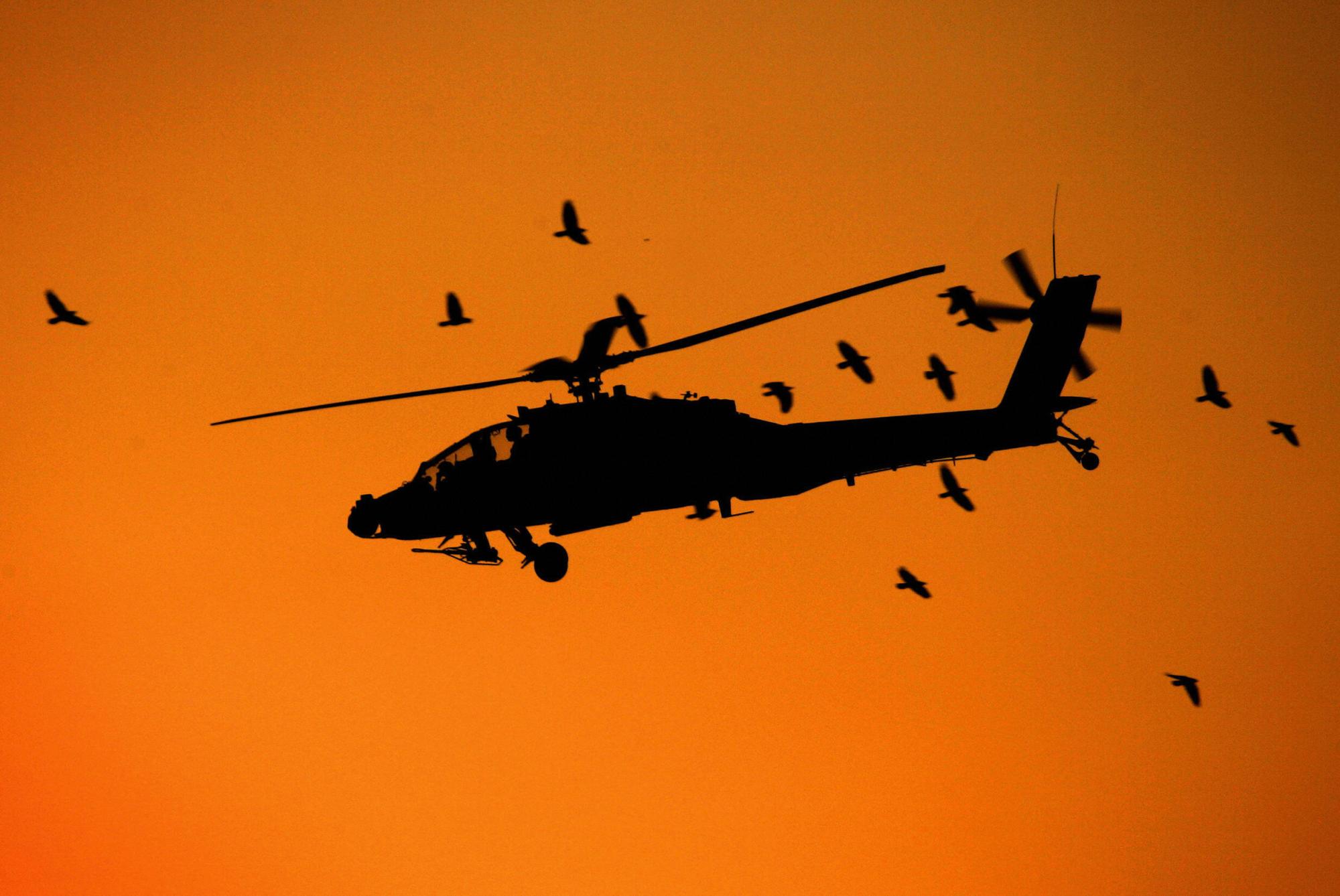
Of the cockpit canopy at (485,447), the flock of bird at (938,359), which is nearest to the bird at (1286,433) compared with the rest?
the flock of bird at (938,359)

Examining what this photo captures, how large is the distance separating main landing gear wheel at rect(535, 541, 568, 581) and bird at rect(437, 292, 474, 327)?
25.5 ft

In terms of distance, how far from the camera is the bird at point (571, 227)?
3459 cm

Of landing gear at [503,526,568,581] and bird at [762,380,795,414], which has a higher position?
bird at [762,380,795,414]

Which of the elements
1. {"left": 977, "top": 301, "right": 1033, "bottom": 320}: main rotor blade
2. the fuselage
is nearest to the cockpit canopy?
the fuselage

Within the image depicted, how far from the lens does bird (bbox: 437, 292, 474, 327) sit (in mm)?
34750

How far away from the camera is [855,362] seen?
129 feet

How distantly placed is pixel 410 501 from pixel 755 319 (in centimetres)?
784

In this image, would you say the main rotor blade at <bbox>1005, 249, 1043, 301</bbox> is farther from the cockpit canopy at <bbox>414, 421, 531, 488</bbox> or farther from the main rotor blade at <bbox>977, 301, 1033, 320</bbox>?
the cockpit canopy at <bbox>414, 421, 531, 488</bbox>

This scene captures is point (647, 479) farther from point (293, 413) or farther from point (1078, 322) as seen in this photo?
point (1078, 322)

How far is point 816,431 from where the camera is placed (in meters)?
30.1

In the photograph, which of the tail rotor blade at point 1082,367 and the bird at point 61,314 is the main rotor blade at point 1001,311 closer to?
A: the tail rotor blade at point 1082,367

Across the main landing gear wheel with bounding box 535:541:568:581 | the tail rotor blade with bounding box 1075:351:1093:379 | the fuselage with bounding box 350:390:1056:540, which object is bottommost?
the main landing gear wheel with bounding box 535:541:568:581

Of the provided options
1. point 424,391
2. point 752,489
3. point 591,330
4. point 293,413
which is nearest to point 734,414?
point 752,489

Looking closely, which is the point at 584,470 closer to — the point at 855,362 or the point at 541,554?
the point at 541,554
